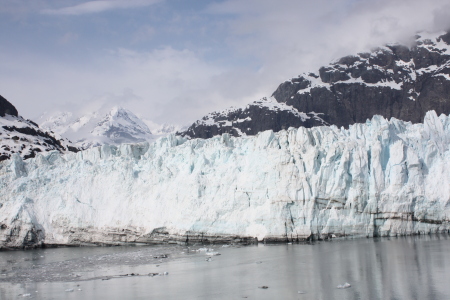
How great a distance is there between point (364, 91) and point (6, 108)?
196 ft

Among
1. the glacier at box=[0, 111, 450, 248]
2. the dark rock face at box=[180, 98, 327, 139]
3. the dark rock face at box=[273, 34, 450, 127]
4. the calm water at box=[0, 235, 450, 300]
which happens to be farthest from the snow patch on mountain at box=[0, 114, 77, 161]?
the dark rock face at box=[273, 34, 450, 127]

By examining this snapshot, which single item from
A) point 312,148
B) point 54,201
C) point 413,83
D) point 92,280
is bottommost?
point 92,280

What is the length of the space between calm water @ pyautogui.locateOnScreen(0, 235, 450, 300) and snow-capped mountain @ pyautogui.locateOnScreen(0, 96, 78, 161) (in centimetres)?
3507

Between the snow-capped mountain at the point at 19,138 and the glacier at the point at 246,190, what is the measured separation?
25.2 meters

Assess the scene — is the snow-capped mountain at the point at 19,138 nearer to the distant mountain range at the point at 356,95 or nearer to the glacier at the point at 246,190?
the distant mountain range at the point at 356,95

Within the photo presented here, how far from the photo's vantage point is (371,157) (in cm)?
3159

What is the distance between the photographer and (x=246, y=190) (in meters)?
32.0

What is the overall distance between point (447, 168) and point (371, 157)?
4.33 metres

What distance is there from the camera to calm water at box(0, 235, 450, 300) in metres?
18.2

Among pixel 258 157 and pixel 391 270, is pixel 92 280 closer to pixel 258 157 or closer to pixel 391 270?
pixel 391 270

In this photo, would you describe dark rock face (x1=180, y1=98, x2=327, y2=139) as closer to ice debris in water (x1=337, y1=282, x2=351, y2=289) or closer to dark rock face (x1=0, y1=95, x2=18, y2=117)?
dark rock face (x1=0, y1=95, x2=18, y2=117)

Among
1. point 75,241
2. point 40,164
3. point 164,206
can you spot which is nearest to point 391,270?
point 164,206

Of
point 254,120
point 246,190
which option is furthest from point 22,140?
point 246,190

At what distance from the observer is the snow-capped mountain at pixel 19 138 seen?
63219 millimetres
